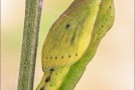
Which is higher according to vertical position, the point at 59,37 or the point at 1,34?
the point at 1,34

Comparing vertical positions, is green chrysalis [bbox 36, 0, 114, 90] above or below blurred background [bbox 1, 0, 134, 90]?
below

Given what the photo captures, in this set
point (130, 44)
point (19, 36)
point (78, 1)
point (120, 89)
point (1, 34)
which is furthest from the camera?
point (130, 44)

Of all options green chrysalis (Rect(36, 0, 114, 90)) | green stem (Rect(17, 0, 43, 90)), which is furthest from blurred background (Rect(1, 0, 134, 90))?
green stem (Rect(17, 0, 43, 90))

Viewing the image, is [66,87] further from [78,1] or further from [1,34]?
[1,34]

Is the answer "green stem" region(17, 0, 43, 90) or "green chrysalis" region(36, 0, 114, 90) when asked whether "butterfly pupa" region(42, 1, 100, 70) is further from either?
"green stem" region(17, 0, 43, 90)

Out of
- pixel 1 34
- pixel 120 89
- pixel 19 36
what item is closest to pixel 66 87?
pixel 19 36

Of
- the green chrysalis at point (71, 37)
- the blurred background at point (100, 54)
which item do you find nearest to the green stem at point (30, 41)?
the green chrysalis at point (71, 37)

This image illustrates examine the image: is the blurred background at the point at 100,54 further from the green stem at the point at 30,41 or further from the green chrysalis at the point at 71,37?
the green stem at the point at 30,41
